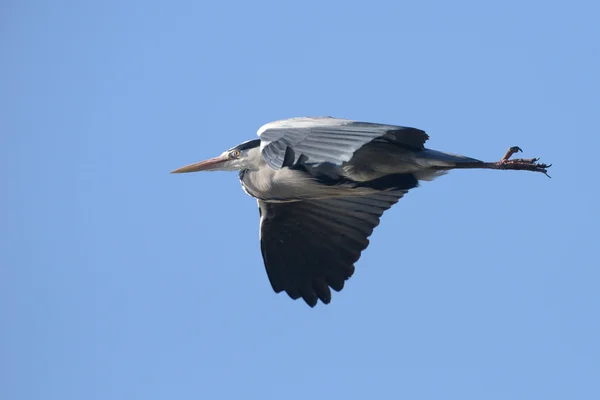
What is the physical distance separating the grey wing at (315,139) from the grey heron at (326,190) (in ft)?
0.05

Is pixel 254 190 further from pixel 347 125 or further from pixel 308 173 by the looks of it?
pixel 347 125

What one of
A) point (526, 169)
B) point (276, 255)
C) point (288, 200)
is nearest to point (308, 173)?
point (288, 200)

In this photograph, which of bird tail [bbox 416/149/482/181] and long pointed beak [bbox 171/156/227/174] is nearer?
bird tail [bbox 416/149/482/181]

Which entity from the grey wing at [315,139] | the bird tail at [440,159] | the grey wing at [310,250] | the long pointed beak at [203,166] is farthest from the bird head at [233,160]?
the bird tail at [440,159]

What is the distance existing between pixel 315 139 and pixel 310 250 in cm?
224

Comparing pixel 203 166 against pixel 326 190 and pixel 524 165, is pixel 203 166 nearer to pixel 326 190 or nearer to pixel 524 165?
pixel 326 190

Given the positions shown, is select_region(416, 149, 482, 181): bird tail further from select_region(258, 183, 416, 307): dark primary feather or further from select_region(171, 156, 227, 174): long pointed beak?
select_region(171, 156, 227, 174): long pointed beak

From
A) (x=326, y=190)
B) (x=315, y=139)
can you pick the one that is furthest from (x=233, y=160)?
(x=315, y=139)

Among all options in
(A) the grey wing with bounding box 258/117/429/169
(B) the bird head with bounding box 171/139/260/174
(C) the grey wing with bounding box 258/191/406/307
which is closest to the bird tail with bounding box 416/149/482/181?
(A) the grey wing with bounding box 258/117/429/169

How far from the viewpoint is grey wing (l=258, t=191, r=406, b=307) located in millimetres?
9039

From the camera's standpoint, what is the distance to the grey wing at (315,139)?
676 centimetres

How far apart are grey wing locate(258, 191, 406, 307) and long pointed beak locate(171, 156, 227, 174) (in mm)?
459

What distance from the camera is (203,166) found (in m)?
9.12

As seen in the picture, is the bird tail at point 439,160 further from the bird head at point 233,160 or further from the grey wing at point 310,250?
the bird head at point 233,160
